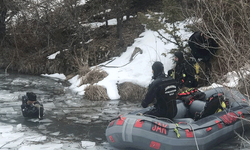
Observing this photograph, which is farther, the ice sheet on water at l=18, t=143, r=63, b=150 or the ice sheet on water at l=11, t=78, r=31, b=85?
the ice sheet on water at l=11, t=78, r=31, b=85

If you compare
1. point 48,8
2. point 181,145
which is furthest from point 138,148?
point 48,8

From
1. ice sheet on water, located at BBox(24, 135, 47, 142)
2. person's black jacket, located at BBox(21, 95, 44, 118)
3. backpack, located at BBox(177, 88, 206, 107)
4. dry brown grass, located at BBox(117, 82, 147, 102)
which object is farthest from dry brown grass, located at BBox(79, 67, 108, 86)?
ice sheet on water, located at BBox(24, 135, 47, 142)

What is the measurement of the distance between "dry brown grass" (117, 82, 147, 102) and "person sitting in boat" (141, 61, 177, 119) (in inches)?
153

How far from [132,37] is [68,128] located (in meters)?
8.95

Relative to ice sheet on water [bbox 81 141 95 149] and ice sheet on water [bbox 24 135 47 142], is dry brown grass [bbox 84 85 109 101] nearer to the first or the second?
ice sheet on water [bbox 24 135 47 142]

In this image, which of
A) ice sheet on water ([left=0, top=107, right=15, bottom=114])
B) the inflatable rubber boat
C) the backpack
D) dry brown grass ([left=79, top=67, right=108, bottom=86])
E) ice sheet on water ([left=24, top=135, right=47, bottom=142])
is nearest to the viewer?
the inflatable rubber boat

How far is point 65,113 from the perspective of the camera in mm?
8086

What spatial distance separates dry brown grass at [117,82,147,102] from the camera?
988 cm

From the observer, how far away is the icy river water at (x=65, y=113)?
6246mm

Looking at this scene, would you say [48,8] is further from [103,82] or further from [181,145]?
[181,145]

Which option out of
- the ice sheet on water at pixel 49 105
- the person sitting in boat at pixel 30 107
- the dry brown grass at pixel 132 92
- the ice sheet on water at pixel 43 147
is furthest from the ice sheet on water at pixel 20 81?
the ice sheet on water at pixel 43 147

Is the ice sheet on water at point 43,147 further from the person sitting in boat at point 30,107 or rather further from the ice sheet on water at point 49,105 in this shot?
the ice sheet on water at point 49,105

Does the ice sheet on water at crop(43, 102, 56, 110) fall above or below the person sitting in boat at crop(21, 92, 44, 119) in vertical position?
below

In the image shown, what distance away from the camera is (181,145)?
528 centimetres
